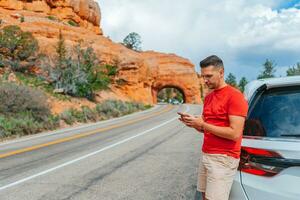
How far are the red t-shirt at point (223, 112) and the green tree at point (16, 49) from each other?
31417mm

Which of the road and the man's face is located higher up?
the man's face

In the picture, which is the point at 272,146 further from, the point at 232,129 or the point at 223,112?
the point at 223,112

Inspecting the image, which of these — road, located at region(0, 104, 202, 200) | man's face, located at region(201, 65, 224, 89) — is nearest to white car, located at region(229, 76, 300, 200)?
man's face, located at region(201, 65, 224, 89)

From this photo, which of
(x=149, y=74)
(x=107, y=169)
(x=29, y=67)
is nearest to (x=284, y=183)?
(x=107, y=169)

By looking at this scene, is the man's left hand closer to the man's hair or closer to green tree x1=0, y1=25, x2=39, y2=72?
the man's hair

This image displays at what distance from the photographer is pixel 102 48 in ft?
164

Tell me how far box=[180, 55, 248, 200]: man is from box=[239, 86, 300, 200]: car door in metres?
0.12

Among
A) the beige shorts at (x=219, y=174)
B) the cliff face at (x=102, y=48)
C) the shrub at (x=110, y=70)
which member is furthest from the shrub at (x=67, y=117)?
the shrub at (x=110, y=70)

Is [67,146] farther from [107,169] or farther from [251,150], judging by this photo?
[251,150]

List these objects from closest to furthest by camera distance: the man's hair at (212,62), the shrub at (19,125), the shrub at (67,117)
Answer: the man's hair at (212,62) → the shrub at (19,125) → the shrub at (67,117)

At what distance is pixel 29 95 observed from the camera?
2131 cm

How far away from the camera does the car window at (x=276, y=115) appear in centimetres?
309

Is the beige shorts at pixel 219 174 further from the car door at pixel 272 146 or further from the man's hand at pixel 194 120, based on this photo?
the man's hand at pixel 194 120

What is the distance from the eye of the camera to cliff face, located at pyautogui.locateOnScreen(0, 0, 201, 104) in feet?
152
